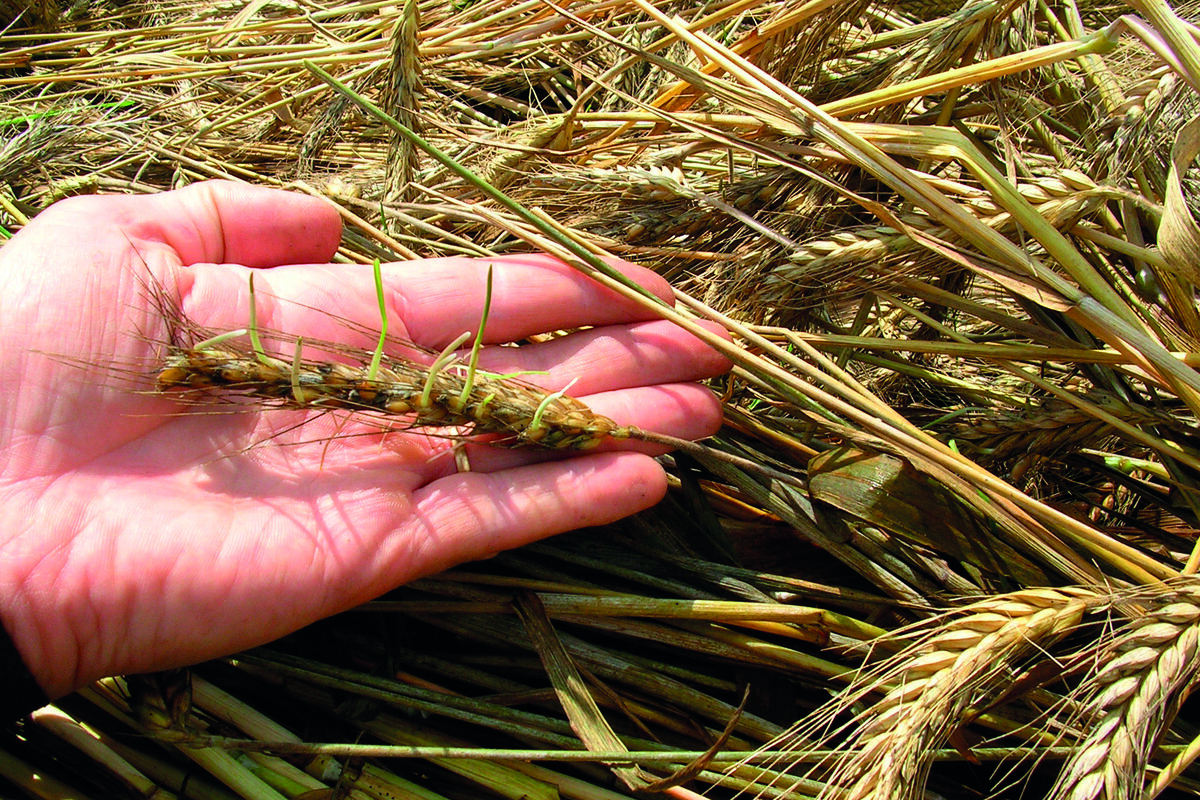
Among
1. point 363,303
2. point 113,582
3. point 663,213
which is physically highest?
point 663,213

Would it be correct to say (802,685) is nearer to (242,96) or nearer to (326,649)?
(326,649)

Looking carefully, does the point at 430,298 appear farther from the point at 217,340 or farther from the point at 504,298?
the point at 217,340

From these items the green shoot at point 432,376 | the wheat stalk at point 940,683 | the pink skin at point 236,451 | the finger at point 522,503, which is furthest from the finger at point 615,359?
the wheat stalk at point 940,683

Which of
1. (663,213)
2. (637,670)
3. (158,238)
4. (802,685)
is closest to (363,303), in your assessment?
(158,238)

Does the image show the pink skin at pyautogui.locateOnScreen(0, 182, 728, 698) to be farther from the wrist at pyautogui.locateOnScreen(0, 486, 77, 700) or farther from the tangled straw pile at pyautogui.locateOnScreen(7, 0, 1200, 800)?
the tangled straw pile at pyautogui.locateOnScreen(7, 0, 1200, 800)

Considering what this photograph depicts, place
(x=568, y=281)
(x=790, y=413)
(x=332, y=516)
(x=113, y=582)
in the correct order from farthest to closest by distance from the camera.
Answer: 1. (x=790, y=413)
2. (x=568, y=281)
3. (x=332, y=516)
4. (x=113, y=582)

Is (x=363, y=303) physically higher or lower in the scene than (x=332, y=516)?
higher

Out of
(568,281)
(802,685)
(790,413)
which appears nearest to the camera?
(802,685)
